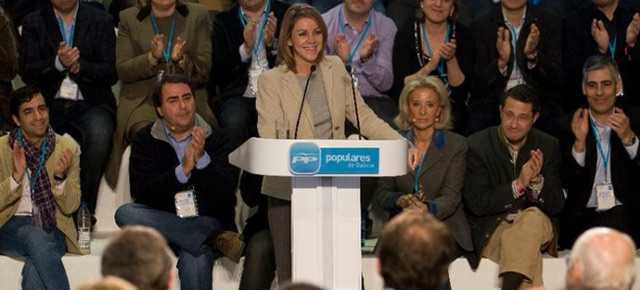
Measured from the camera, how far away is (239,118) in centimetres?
748

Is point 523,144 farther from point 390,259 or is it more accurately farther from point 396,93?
point 390,259

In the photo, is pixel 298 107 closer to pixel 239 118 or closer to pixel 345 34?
pixel 239 118

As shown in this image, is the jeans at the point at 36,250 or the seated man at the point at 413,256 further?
the jeans at the point at 36,250

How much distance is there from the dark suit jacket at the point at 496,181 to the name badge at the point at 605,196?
224 mm

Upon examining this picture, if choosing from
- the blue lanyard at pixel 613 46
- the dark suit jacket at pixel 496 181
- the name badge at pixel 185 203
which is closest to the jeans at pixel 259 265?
the name badge at pixel 185 203

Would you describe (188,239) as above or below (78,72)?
below

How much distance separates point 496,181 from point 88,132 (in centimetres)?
221

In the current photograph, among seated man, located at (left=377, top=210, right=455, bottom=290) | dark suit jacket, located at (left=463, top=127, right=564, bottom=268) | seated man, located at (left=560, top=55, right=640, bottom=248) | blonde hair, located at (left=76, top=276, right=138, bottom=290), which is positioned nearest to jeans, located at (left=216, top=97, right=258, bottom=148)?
dark suit jacket, located at (left=463, top=127, right=564, bottom=268)

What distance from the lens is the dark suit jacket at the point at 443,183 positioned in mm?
7035

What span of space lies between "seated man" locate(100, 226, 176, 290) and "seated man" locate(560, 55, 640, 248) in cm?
377

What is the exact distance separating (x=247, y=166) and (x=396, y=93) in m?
2.19

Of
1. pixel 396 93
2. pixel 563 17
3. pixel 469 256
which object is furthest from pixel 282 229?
pixel 563 17

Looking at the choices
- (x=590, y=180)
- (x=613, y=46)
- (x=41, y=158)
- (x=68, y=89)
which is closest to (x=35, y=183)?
(x=41, y=158)

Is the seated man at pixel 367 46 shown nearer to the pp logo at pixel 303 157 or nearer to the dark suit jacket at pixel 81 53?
the dark suit jacket at pixel 81 53
